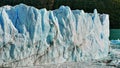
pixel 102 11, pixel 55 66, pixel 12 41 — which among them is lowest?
pixel 55 66

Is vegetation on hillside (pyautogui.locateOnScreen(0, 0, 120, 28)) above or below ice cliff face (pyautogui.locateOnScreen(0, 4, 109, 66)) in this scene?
above

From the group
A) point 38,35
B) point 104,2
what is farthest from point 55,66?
point 104,2

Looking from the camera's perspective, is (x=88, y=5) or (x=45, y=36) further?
(x=88, y=5)

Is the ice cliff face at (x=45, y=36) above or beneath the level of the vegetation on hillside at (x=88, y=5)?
beneath

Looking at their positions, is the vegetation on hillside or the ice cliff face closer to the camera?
the ice cliff face

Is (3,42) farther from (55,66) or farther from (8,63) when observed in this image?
(55,66)
